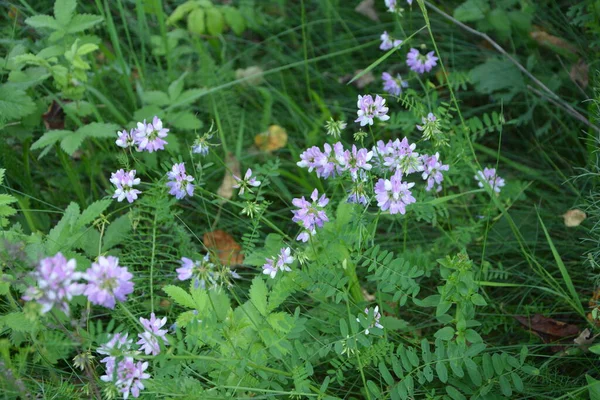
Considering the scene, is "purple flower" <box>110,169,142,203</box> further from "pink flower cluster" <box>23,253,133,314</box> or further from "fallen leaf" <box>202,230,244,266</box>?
"fallen leaf" <box>202,230,244,266</box>

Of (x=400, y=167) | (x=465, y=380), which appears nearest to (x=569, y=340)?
(x=465, y=380)

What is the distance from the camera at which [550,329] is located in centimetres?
204

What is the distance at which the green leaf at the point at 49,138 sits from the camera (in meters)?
2.35

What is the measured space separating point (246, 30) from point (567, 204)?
78.4 inches

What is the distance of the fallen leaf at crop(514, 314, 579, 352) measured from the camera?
6.60 ft

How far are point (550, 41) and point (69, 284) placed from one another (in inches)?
97.6

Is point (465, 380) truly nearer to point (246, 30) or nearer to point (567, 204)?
point (567, 204)

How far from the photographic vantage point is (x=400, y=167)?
175cm

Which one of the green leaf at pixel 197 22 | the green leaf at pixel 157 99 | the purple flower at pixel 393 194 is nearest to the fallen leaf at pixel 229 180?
the green leaf at pixel 157 99

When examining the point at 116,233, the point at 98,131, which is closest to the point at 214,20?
the point at 98,131

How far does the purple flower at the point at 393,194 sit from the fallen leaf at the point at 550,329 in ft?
2.28

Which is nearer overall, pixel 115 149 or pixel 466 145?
pixel 466 145

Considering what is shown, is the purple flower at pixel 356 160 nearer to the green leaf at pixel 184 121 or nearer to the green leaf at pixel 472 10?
the green leaf at pixel 184 121

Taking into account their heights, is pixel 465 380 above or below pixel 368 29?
below
